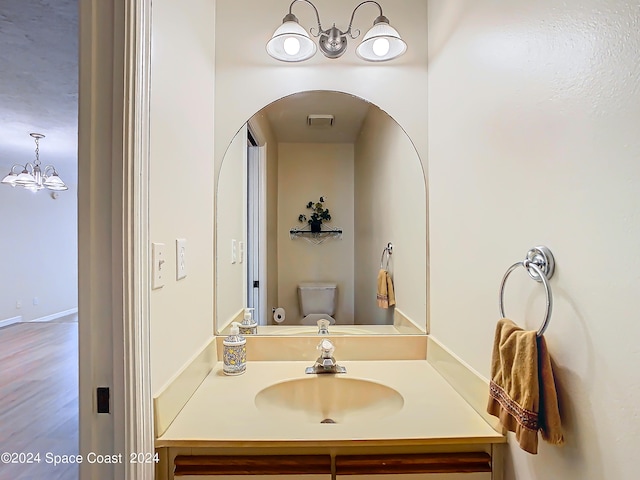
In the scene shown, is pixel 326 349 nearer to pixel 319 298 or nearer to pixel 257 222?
pixel 319 298

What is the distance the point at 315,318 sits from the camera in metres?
1.54

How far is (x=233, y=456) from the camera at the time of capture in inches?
34.6

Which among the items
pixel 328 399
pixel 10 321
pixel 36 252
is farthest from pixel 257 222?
pixel 36 252

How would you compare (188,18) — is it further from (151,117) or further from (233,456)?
(233,456)

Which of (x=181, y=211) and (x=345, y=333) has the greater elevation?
(x=181, y=211)

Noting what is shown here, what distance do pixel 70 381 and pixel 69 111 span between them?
7.96ft

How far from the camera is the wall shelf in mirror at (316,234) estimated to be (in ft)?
5.12

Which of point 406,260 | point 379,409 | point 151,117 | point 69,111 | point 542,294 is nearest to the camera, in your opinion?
point 542,294

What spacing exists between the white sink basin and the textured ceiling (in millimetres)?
1944

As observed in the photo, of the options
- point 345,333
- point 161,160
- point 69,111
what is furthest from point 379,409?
point 69,111

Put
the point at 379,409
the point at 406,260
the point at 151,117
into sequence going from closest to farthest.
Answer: the point at 151,117 → the point at 379,409 → the point at 406,260

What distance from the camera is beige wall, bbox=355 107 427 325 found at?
1455 millimetres

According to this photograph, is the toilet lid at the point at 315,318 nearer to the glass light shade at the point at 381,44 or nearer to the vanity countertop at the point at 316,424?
the vanity countertop at the point at 316,424

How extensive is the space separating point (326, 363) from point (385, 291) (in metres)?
0.40
